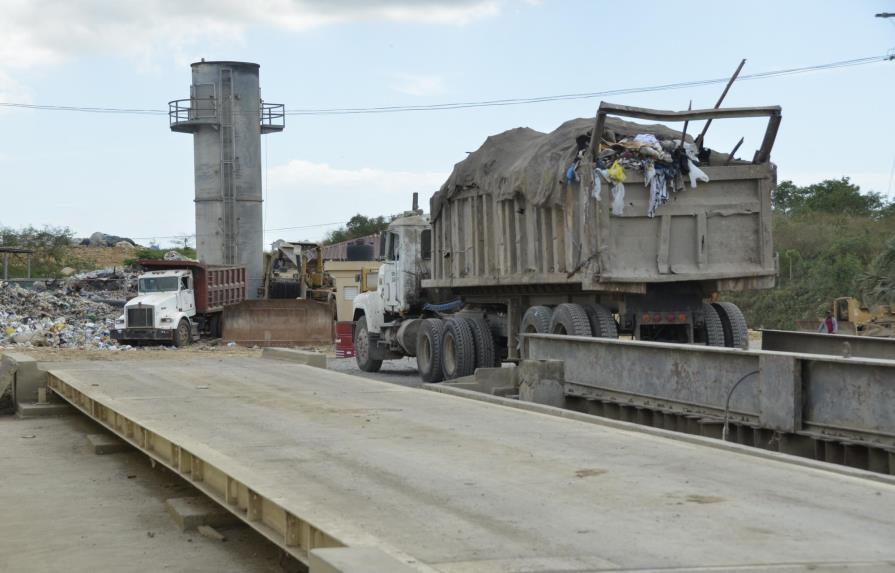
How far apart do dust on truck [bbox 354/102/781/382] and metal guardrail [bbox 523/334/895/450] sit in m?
3.12

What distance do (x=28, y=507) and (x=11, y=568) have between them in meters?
2.11

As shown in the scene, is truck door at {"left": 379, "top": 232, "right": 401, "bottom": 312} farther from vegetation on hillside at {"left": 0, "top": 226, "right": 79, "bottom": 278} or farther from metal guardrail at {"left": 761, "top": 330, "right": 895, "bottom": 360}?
vegetation on hillside at {"left": 0, "top": 226, "right": 79, "bottom": 278}

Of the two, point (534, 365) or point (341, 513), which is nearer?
point (341, 513)

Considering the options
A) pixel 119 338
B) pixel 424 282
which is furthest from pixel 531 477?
pixel 119 338

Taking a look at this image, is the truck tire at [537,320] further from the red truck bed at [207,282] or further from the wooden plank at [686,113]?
the red truck bed at [207,282]

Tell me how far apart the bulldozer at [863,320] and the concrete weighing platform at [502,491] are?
860 inches

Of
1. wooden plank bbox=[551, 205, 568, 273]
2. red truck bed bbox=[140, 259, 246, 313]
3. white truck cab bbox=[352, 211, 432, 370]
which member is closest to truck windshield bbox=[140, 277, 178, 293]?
red truck bed bbox=[140, 259, 246, 313]

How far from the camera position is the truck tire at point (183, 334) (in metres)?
34.5

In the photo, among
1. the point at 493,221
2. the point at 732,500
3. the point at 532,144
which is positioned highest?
the point at 532,144

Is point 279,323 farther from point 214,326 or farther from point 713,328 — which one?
point 713,328

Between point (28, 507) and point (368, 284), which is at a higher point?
point (368, 284)

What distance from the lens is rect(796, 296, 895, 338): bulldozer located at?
29453 mm

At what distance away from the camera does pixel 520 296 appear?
729 inches

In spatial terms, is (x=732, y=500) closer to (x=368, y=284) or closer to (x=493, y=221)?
(x=493, y=221)
